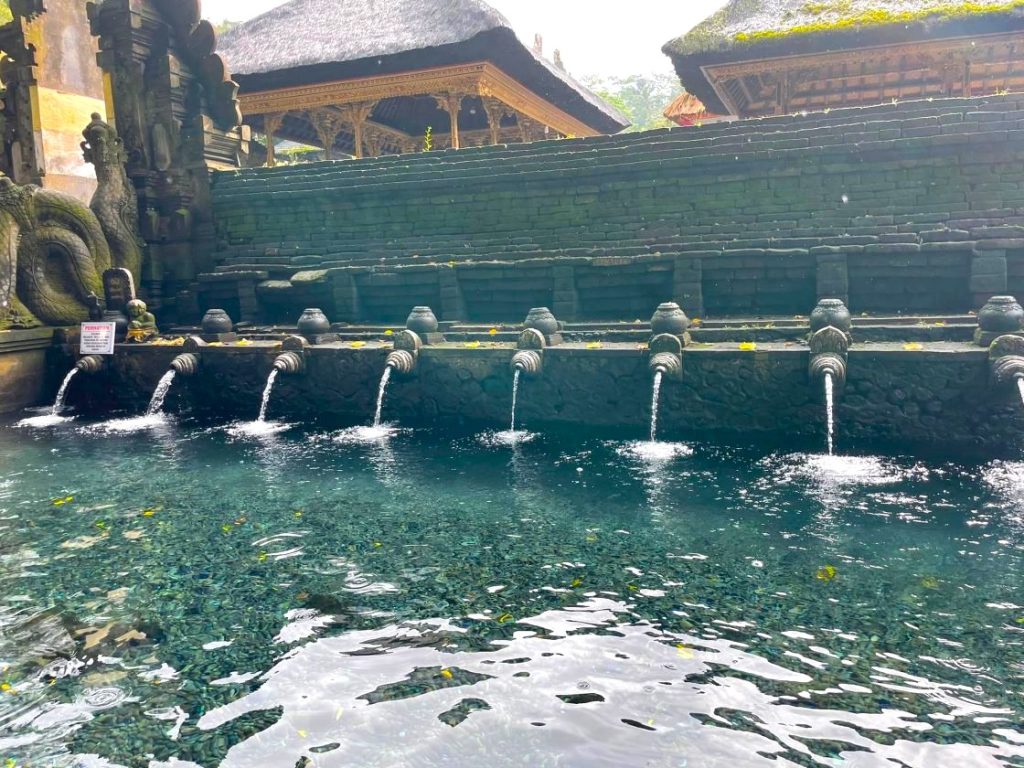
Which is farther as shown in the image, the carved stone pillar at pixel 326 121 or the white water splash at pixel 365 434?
the carved stone pillar at pixel 326 121

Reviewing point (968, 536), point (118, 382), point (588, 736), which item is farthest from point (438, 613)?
point (118, 382)

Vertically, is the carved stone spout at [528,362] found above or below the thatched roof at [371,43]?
below

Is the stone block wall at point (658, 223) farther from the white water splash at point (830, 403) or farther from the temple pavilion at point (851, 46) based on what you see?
the temple pavilion at point (851, 46)

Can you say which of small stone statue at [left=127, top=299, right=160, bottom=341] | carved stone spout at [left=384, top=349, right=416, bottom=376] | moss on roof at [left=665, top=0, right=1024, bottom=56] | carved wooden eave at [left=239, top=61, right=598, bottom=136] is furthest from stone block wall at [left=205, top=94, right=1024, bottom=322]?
moss on roof at [left=665, top=0, right=1024, bottom=56]

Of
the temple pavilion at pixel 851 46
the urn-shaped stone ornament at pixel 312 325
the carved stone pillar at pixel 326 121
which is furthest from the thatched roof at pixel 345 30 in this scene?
the urn-shaped stone ornament at pixel 312 325

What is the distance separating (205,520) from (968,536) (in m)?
5.64

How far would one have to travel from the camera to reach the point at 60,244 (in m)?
11.7

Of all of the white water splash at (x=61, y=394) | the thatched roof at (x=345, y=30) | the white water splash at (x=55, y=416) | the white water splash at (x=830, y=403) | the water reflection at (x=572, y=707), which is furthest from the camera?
the thatched roof at (x=345, y=30)

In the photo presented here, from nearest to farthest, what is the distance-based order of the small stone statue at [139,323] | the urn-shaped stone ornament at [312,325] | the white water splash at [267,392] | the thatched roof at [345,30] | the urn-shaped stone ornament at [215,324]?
1. the white water splash at [267,392]
2. the urn-shaped stone ornament at [312,325]
3. the urn-shaped stone ornament at [215,324]
4. the small stone statue at [139,323]
5. the thatched roof at [345,30]

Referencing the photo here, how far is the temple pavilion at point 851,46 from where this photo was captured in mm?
13445

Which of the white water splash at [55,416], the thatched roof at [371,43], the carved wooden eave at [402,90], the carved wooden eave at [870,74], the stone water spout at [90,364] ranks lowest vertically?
the white water splash at [55,416]

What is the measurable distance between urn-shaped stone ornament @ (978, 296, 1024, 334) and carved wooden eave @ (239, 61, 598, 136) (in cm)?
1208

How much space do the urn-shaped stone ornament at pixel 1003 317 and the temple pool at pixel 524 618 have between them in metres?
1.48

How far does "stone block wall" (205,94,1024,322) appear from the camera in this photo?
374 inches
